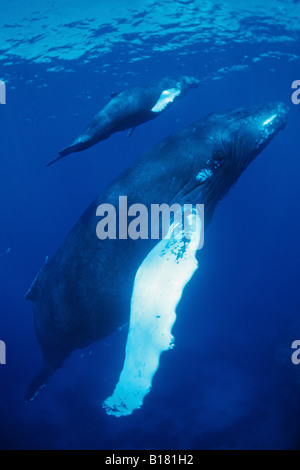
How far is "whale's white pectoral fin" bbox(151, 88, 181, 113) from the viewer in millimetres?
6180

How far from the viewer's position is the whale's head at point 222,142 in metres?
5.32

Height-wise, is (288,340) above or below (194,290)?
below

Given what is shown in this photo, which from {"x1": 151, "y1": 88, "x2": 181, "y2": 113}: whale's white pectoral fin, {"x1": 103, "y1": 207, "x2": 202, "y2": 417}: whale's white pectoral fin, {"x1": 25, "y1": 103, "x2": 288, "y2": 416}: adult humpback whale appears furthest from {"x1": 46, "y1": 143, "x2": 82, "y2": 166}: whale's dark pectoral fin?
{"x1": 103, "y1": 207, "x2": 202, "y2": 417}: whale's white pectoral fin

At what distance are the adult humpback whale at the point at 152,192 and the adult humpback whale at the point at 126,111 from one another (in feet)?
2.62

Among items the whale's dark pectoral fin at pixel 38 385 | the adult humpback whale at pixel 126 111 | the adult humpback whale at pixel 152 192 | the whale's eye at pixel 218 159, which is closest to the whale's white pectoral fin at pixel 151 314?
the adult humpback whale at pixel 152 192

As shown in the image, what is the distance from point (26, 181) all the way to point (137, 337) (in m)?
77.0

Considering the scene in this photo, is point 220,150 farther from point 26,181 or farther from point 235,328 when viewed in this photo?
point 26,181

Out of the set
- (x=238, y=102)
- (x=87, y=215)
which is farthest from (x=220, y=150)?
(x=238, y=102)

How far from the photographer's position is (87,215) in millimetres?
5848

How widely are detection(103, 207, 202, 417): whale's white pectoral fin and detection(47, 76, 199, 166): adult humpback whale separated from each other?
2.35 metres

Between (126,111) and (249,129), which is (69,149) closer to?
(126,111)

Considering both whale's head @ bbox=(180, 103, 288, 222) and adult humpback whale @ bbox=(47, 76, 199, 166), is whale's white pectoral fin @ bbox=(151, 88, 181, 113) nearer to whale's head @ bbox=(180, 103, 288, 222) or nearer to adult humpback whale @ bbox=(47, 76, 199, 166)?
adult humpback whale @ bbox=(47, 76, 199, 166)

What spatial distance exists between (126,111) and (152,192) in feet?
5.67

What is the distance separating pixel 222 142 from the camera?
5.41m
